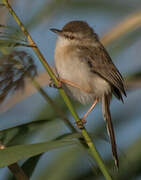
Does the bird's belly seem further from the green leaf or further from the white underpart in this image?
the green leaf

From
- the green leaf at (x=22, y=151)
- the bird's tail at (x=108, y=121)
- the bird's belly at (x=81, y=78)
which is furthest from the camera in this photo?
the bird's belly at (x=81, y=78)

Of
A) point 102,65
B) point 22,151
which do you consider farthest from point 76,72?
point 22,151

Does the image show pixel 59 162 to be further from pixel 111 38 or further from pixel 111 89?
pixel 111 38

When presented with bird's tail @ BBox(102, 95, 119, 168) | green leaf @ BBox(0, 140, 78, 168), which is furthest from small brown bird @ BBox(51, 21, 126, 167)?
green leaf @ BBox(0, 140, 78, 168)

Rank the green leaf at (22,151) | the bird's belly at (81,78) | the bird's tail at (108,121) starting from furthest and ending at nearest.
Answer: the bird's belly at (81,78) < the bird's tail at (108,121) < the green leaf at (22,151)

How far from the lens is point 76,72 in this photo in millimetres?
2326

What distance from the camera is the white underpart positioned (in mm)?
2324

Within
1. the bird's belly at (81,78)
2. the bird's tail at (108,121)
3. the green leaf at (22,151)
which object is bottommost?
the green leaf at (22,151)

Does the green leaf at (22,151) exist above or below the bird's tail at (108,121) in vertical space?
below

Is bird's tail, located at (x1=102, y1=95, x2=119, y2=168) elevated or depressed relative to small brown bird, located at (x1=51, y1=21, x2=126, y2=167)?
depressed

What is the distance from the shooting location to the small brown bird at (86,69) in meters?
2.33

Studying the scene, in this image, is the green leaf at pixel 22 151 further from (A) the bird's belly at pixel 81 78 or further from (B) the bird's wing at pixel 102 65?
(B) the bird's wing at pixel 102 65

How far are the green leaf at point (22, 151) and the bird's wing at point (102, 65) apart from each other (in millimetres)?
1092

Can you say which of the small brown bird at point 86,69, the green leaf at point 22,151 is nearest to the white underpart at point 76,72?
the small brown bird at point 86,69
